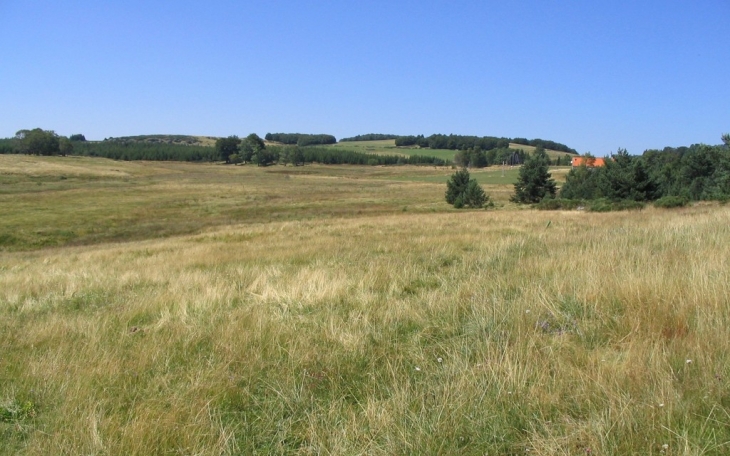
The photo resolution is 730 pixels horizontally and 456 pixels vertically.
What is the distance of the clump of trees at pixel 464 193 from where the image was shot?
56.9 metres

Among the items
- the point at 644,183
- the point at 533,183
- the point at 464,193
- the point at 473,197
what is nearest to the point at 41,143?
the point at 464,193

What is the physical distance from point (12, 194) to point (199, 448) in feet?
245

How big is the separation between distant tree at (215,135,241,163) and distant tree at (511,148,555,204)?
451 feet

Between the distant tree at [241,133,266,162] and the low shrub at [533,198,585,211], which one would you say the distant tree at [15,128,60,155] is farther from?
the low shrub at [533,198,585,211]

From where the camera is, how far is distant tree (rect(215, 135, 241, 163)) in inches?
7087

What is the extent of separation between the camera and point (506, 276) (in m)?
5.74

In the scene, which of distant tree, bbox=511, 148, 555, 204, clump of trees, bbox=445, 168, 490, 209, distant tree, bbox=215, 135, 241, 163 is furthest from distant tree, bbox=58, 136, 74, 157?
distant tree, bbox=511, 148, 555, 204

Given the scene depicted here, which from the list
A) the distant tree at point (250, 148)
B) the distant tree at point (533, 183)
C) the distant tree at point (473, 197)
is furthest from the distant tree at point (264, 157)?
the distant tree at point (473, 197)

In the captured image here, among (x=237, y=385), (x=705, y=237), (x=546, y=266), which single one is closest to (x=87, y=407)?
(x=237, y=385)

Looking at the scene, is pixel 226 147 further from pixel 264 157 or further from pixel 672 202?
pixel 672 202

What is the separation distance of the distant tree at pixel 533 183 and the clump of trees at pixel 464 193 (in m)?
4.74

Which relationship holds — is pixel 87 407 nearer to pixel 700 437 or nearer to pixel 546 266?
pixel 700 437

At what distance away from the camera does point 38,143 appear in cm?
14188

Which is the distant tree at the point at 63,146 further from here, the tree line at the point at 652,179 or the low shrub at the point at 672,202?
the low shrub at the point at 672,202
